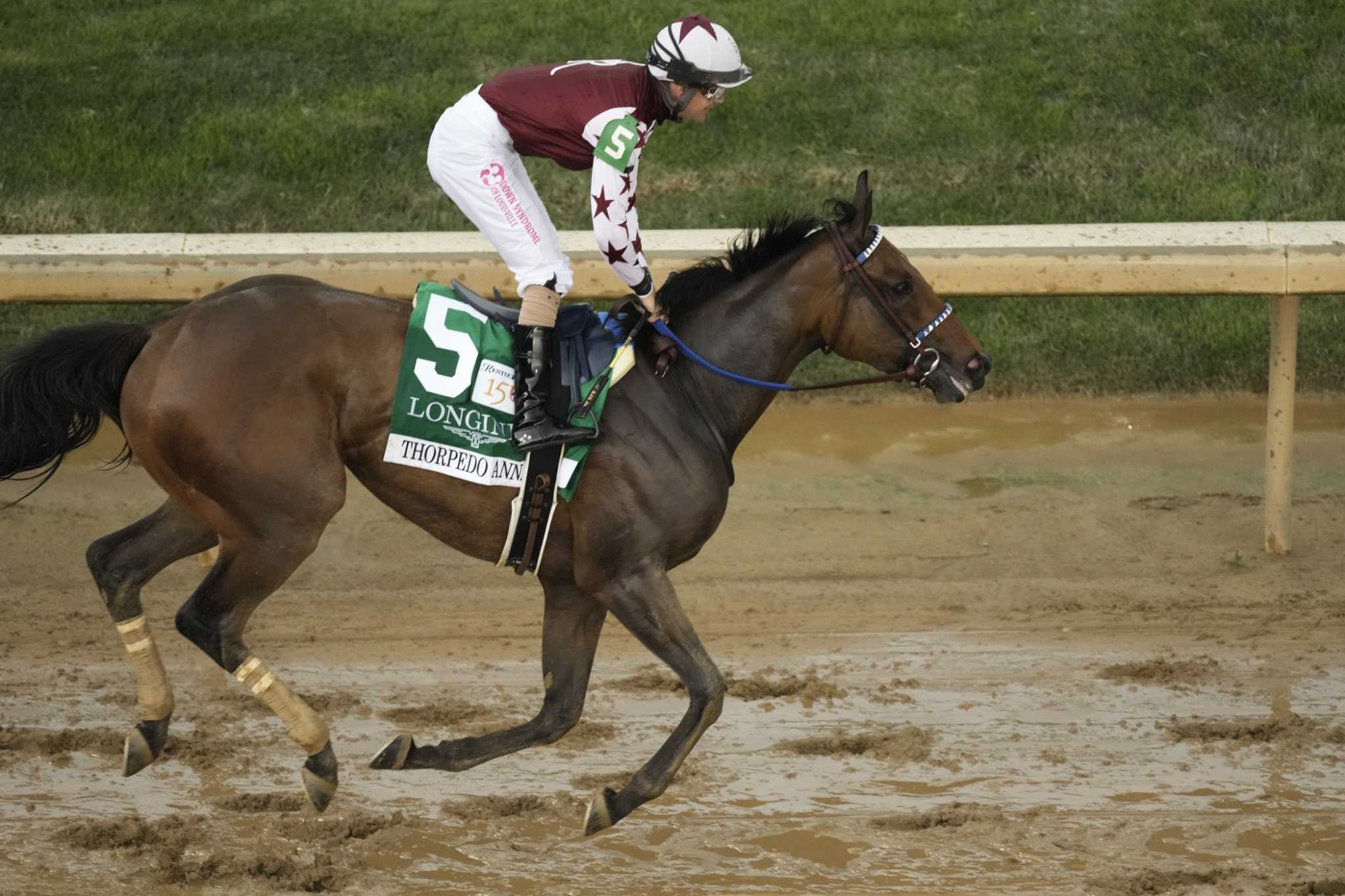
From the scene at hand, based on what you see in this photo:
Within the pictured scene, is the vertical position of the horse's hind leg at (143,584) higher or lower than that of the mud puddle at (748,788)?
higher

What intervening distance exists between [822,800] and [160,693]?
1.82 m

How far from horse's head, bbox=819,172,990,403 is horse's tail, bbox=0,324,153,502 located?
183 centimetres

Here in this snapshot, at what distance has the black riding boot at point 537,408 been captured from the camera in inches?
172

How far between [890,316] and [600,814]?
1.49 meters

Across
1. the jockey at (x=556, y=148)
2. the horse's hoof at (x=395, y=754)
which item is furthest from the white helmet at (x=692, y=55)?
the horse's hoof at (x=395, y=754)

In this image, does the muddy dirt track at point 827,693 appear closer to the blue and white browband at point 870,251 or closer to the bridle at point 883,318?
the bridle at point 883,318

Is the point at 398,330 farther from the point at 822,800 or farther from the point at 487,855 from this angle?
the point at 822,800

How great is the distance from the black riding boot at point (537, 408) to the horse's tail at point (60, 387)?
1006mm

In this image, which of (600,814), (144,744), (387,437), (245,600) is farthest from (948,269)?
(144,744)

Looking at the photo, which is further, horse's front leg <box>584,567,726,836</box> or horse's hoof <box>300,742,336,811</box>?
horse's hoof <box>300,742,336,811</box>

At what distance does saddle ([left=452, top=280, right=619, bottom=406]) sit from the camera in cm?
448

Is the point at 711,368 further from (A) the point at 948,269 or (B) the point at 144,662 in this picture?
(A) the point at 948,269

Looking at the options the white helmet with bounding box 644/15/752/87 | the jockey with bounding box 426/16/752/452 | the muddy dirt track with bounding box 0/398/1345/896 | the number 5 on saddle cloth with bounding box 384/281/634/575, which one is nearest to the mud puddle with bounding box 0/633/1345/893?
the muddy dirt track with bounding box 0/398/1345/896

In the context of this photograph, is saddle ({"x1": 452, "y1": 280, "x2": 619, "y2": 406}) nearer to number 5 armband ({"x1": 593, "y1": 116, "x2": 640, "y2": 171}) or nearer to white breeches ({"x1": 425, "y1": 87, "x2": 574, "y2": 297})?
white breeches ({"x1": 425, "y1": 87, "x2": 574, "y2": 297})
